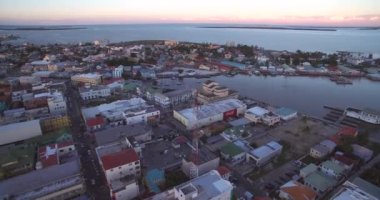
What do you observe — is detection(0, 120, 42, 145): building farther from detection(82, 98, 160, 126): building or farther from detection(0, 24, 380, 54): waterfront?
detection(0, 24, 380, 54): waterfront

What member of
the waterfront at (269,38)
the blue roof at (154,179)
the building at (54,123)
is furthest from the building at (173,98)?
the waterfront at (269,38)

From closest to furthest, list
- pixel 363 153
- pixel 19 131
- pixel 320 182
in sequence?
pixel 320 182
pixel 363 153
pixel 19 131

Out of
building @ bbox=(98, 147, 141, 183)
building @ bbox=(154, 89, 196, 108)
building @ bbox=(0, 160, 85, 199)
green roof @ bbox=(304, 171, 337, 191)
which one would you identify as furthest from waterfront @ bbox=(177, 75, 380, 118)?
building @ bbox=(0, 160, 85, 199)

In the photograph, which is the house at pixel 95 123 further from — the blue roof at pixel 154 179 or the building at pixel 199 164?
the building at pixel 199 164

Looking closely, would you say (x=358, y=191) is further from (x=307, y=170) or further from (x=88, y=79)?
(x=88, y=79)

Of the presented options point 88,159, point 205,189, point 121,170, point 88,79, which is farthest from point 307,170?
point 88,79

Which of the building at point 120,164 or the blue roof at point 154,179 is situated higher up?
the building at point 120,164
